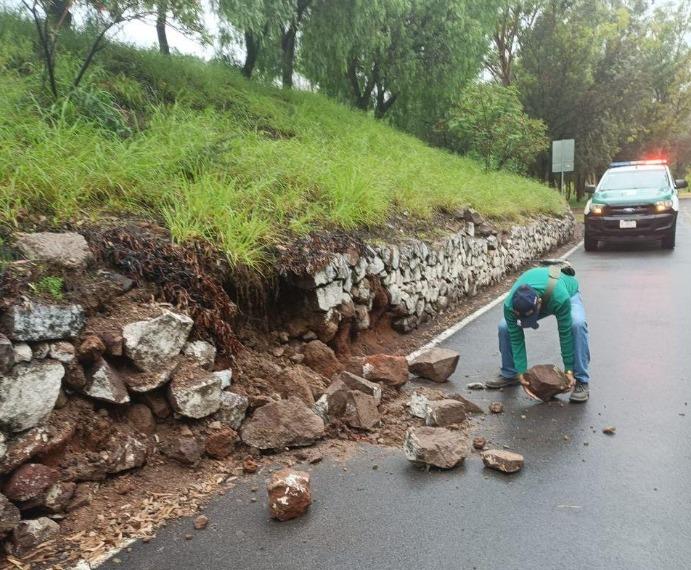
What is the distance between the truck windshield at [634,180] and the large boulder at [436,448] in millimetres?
12979

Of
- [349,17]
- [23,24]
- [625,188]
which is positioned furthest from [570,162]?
[23,24]

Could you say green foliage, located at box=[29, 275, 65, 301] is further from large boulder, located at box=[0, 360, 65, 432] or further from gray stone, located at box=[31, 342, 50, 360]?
large boulder, located at box=[0, 360, 65, 432]

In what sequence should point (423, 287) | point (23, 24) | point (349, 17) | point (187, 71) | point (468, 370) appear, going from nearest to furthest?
point (468, 370), point (423, 287), point (23, 24), point (187, 71), point (349, 17)

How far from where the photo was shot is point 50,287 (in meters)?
3.68

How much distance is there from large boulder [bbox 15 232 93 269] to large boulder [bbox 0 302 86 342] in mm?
408

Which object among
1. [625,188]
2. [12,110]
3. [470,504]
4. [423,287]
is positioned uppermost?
[12,110]

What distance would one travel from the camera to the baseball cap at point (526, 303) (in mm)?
4824

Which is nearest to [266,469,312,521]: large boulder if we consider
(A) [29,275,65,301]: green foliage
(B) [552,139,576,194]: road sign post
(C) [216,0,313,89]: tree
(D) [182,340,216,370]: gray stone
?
(D) [182,340,216,370]: gray stone

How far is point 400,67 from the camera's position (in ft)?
57.0

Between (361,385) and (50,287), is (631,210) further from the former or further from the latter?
(50,287)

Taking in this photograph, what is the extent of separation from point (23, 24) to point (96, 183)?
272 inches

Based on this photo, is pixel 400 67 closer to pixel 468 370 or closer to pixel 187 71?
pixel 187 71

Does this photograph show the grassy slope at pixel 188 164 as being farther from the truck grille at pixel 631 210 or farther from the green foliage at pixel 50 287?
the truck grille at pixel 631 210

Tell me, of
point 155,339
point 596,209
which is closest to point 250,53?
point 596,209
